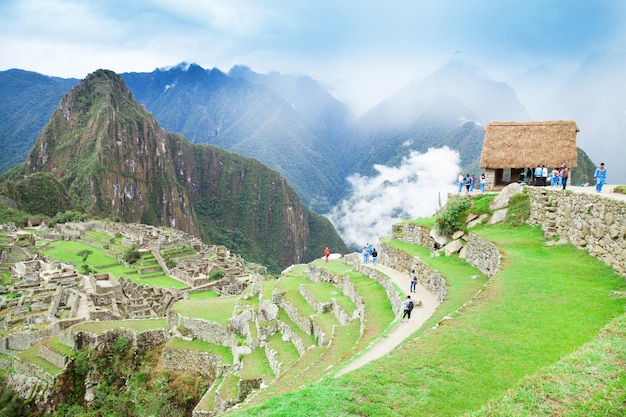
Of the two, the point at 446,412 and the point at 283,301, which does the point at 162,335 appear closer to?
the point at 283,301

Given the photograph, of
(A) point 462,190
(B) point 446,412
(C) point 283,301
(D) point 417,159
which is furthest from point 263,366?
(D) point 417,159

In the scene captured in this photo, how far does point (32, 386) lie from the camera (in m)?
20.7

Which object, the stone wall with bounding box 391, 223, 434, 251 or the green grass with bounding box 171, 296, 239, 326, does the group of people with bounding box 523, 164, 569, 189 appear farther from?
the green grass with bounding box 171, 296, 239, 326

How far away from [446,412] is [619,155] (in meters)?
64.0

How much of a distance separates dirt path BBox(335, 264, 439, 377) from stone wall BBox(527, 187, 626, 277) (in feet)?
16.1

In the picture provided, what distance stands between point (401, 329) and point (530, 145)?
49.3 feet

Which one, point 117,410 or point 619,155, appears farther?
point 619,155

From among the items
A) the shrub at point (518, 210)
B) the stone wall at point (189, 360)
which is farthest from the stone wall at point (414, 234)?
the stone wall at point (189, 360)

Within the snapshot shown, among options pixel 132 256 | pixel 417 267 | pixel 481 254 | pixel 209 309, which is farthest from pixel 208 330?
pixel 132 256

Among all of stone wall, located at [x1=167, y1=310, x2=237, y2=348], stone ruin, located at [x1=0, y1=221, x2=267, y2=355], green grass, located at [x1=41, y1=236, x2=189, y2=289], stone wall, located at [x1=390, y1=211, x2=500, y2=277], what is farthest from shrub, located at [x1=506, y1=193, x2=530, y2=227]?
green grass, located at [x1=41, y1=236, x2=189, y2=289]

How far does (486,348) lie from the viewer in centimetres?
841

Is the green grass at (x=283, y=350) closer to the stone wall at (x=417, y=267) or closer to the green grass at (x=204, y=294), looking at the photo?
the stone wall at (x=417, y=267)

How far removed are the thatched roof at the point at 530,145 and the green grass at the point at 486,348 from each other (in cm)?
1071

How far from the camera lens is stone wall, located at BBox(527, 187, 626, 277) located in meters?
11.1
